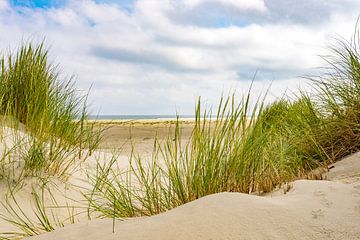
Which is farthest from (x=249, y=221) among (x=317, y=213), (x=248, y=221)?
(x=317, y=213)

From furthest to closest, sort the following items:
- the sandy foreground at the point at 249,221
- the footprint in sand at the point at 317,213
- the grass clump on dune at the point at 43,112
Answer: the grass clump on dune at the point at 43,112
the footprint in sand at the point at 317,213
the sandy foreground at the point at 249,221

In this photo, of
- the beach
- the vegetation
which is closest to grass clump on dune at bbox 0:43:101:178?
the vegetation

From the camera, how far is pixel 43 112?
3881 millimetres

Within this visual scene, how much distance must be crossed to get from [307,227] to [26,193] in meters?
2.38

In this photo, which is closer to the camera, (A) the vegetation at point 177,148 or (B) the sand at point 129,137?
(A) the vegetation at point 177,148

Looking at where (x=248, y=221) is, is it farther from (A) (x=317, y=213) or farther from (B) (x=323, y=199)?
(B) (x=323, y=199)

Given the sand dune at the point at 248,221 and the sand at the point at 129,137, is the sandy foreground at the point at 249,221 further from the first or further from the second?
the sand at the point at 129,137

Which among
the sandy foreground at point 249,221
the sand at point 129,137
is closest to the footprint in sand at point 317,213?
the sandy foreground at point 249,221

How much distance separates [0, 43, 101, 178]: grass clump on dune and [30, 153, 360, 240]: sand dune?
1771 mm

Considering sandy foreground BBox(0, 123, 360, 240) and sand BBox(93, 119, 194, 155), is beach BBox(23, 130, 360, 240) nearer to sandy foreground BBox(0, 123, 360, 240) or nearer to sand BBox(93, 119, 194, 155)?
sandy foreground BBox(0, 123, 360, 240)

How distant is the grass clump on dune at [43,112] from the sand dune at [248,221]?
1.77 metres

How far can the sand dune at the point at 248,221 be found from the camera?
1.50 meters

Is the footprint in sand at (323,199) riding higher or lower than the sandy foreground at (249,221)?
higher

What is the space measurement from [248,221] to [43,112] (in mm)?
2834
